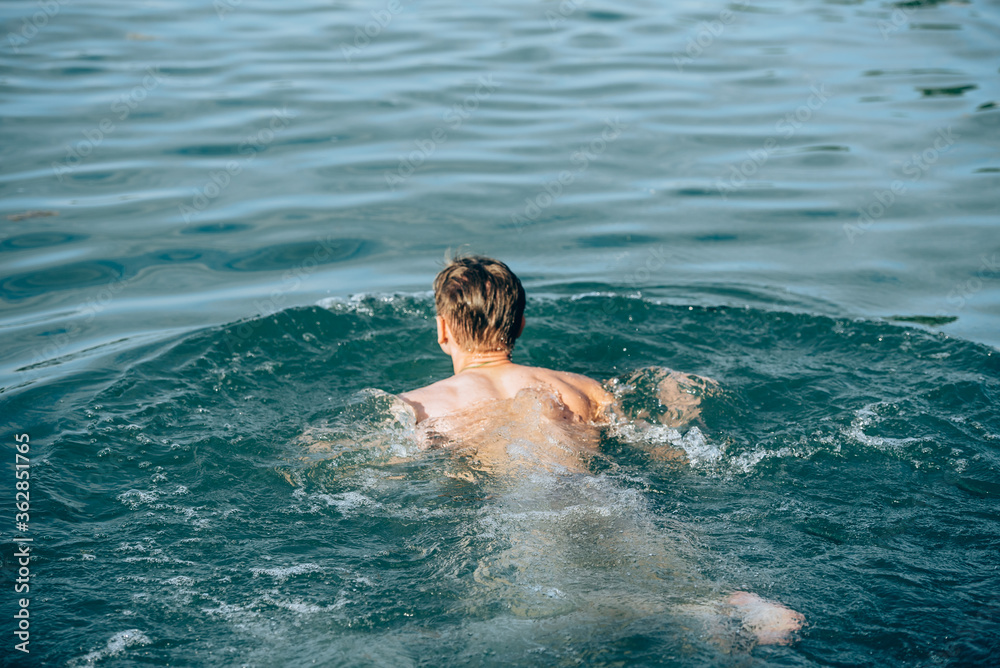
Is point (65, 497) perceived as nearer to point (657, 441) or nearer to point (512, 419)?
point (512, 419)

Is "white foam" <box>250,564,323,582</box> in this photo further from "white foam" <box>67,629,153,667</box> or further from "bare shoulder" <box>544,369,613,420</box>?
"bare shoulder" <box>544,369,613,420</box>

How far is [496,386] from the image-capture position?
17.0 feet

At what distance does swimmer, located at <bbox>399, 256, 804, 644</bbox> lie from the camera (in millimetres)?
4945

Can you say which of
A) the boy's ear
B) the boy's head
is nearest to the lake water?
the boy's ear

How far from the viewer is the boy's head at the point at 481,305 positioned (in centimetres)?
538

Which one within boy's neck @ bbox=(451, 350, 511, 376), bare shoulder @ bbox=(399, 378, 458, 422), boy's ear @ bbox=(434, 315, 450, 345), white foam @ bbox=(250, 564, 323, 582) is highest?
boy's ear @ bbox=(434, 315, 450, 345)

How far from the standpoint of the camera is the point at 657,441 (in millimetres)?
5168

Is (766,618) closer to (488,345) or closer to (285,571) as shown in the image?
(285,571)

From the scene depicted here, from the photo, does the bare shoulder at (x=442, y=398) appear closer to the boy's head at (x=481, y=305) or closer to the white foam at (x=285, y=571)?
the boy's head at (x=481, y=305)

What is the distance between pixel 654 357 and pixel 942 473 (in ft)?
7.44

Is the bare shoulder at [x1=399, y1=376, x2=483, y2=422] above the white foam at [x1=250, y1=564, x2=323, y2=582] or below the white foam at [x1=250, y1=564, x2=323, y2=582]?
above

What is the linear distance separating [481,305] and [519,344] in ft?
4.81

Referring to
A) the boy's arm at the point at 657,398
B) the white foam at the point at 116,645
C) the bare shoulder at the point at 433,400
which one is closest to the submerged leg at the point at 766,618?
the boy's arm at the point at 657,398

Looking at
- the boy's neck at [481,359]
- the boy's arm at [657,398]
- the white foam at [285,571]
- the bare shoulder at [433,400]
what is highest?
the boy's neck at [481,359]
